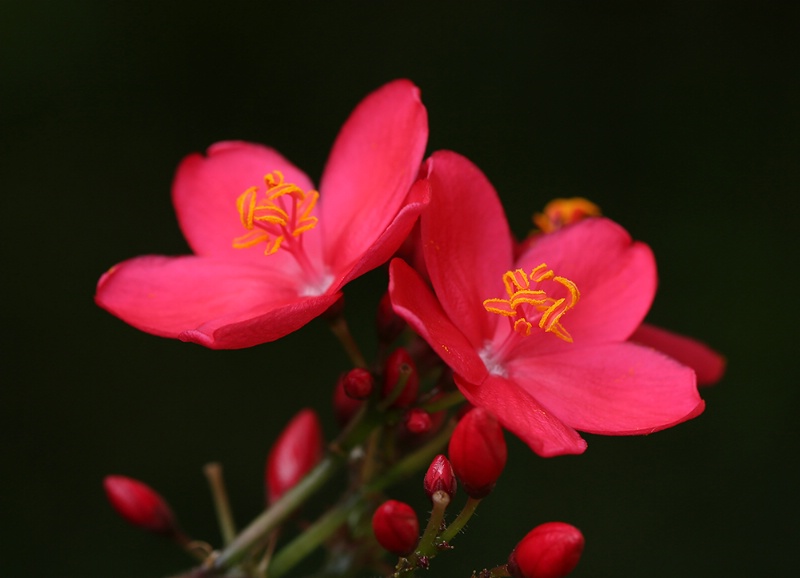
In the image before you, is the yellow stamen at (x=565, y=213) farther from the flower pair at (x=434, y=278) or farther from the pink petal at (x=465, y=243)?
the pink petal at (x=465, y=243)

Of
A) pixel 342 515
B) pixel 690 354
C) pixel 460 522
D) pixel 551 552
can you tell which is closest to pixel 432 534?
pixel 460 522

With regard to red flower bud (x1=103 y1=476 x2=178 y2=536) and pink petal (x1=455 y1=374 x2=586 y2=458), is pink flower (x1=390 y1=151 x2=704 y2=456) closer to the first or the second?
pink petal (x1=455 y1=374 x2=586 y2=458)

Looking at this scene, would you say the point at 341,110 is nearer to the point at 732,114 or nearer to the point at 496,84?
the point at 496,84

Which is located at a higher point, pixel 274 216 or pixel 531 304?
pixel 274 216

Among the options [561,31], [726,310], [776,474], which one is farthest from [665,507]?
[561,31]

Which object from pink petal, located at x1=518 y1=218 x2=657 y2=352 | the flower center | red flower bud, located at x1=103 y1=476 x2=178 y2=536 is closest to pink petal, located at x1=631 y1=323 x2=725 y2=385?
pink petal, located at x1=518 y1=218 x2=657 y2=352

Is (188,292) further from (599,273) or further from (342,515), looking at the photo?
(599,273)

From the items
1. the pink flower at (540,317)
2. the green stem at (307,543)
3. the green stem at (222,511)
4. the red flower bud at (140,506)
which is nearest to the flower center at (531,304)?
the pink flower at (540,317)
